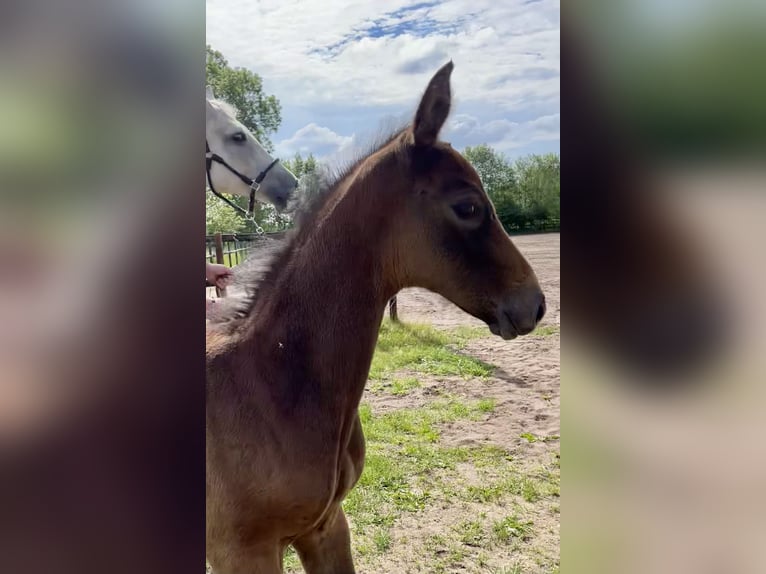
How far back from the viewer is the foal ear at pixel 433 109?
4.70 feet

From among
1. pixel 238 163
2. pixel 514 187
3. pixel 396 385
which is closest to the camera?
pixel 238 163

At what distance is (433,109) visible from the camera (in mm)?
1461

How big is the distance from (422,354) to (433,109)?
4663mm

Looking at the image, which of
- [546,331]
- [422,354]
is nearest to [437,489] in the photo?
[422,354]

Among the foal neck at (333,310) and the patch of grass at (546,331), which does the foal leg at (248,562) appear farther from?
the patch of grass at (546,331)

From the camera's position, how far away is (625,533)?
33cm

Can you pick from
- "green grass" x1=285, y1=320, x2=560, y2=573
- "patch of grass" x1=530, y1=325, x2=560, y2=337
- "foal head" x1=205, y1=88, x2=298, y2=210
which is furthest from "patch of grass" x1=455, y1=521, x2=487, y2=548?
"patch of grass" x1=530, y1=325, x2=560, y2=337

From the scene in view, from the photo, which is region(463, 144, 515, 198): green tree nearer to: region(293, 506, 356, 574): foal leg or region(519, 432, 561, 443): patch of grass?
region(519, 432, 561, 443): patch of grass

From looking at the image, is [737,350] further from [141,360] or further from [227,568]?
[227,568]

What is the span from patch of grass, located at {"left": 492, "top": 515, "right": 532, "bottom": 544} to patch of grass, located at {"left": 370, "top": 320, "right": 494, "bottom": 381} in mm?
2400

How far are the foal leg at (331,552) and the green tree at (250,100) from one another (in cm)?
2128

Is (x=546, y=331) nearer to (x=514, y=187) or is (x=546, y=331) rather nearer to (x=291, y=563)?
(x=291, y=563)

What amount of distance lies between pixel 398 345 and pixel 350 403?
4940mm

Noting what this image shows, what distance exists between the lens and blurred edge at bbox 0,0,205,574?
327mm
